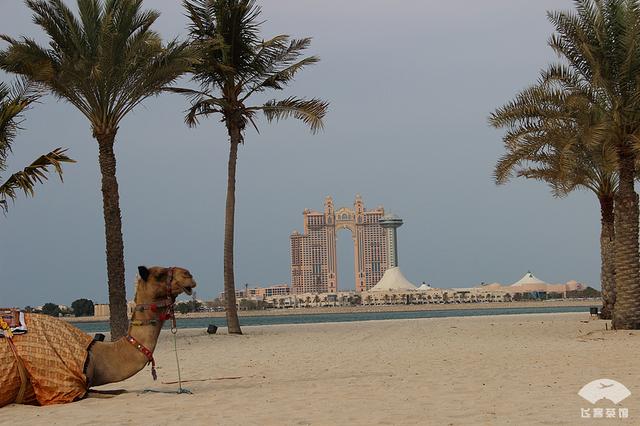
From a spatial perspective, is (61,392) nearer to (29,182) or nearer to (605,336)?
(29,182)

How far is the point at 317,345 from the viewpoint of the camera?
23.3 m

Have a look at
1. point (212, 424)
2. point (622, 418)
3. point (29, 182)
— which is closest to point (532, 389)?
point (622, 418)

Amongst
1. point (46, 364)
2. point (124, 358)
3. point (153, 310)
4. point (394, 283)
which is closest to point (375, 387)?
point (153, 310)

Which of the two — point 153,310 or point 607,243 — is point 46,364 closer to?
point 153,310

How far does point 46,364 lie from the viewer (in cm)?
1029

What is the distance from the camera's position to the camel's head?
1058 centimetres

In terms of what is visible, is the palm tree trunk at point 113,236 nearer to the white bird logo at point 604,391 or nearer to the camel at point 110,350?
the camel at point 110,350

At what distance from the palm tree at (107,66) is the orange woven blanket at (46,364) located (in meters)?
13.9

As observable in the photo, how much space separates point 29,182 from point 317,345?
8.68 meters

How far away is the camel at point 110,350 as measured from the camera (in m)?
10.4

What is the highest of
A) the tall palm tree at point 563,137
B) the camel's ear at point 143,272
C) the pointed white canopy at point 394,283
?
the tall palm tree at point 563,137
